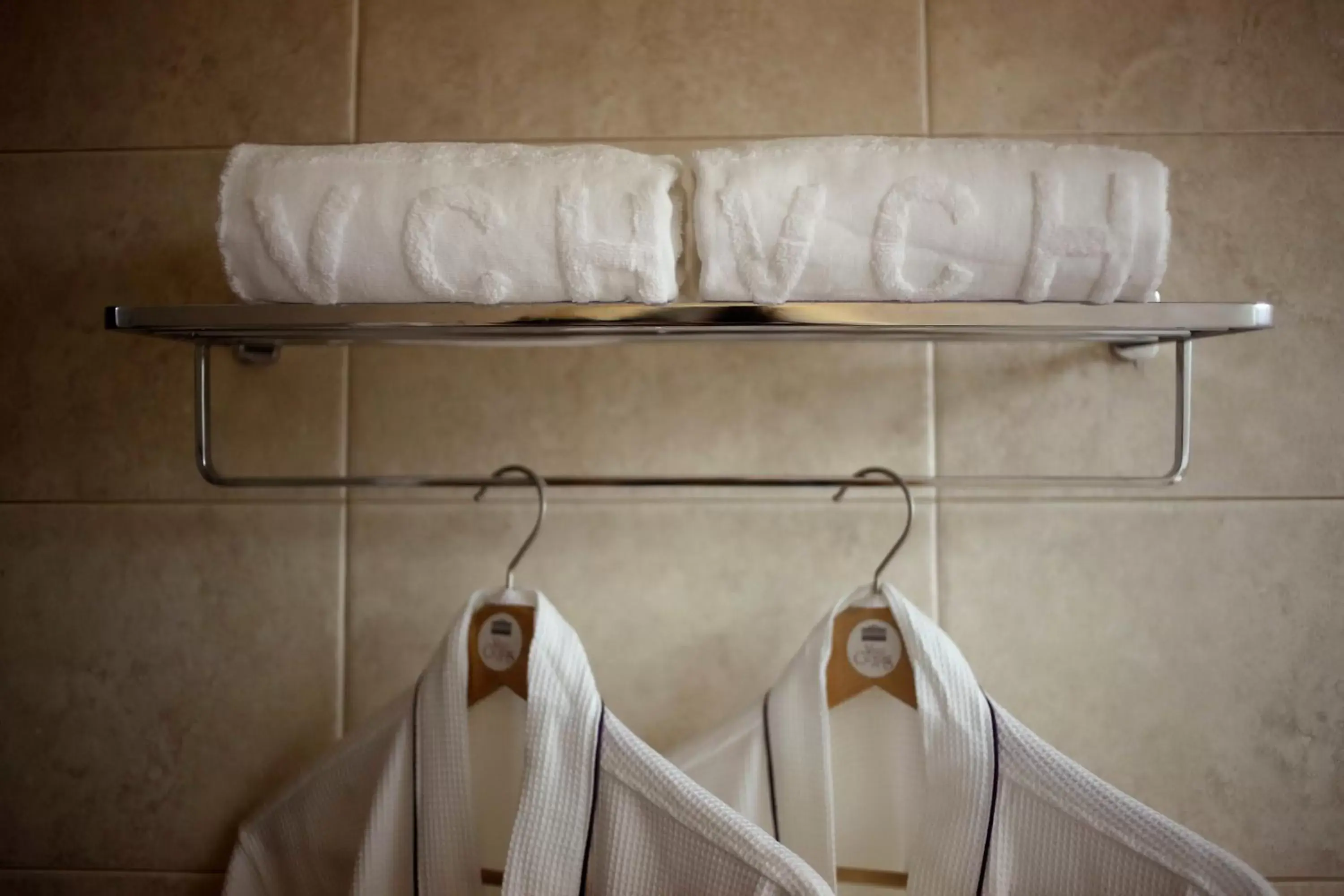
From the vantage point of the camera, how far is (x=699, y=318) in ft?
1.91

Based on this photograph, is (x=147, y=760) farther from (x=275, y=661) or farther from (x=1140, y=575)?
(x=1140, y=575)

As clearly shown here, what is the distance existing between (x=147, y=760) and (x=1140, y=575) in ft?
2.98

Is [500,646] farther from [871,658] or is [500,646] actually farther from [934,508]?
[934,508]

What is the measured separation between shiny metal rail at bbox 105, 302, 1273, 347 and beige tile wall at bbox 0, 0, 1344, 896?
0.67 ft

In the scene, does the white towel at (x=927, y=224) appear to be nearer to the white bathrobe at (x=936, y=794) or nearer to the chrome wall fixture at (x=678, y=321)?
the chrome wall fixture at (x=678, y=321)

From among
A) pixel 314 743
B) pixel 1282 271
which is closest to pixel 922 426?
pixel 1282 271

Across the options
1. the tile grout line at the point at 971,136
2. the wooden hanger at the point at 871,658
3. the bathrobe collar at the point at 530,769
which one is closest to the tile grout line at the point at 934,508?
the wooden hanger at the point at 871,658

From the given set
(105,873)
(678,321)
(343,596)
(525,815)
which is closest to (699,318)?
(678,321)

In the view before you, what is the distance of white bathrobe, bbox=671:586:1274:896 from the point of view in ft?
2.03

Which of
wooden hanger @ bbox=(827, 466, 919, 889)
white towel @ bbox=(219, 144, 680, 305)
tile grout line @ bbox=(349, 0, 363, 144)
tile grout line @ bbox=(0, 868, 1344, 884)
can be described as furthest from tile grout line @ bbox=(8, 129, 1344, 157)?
tile grout line @ bbox=(0, 868, 1344, 884)

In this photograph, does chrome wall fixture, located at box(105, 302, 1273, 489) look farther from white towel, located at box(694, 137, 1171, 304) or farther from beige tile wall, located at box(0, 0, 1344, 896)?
beige tile wall, located at box(0, 0, 1344, 896)

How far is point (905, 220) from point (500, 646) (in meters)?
0.42

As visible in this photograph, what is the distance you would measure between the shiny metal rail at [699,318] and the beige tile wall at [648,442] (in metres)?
0.20

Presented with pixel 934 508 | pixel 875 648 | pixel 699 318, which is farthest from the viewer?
pixel 934 508
